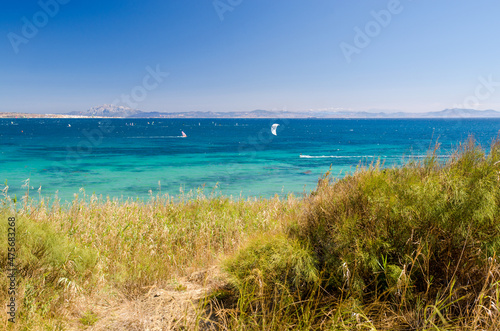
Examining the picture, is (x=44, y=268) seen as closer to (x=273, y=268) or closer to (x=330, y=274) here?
(x=273, y=268)

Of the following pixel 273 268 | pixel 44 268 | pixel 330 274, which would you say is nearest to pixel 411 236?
pixel 330 274

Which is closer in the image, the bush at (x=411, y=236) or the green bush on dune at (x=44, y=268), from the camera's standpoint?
the bush at (x=411, y=236)

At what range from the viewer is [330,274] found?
3477 mm

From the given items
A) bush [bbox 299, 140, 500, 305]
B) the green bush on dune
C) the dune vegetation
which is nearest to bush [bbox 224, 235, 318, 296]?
the dune vegetation

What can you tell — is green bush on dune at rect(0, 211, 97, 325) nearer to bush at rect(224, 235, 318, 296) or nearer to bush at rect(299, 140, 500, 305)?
bush at rect(224, 235, 318, 296)

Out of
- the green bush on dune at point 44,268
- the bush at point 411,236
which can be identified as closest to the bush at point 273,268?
the bush at point 411,236

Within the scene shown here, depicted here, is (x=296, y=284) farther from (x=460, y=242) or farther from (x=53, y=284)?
(x=53, y=284)

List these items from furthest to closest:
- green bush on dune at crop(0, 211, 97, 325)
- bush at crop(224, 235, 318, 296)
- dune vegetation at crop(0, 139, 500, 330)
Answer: green bush on dune at crop(0, 211, 97, 325)
bush at crop(224, 235, 318, 296)
dune vegetation at crop(0, 139, 500, 330)

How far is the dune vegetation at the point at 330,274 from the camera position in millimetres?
3121

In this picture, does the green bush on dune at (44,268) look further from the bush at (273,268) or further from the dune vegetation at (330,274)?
the bush at (273,268)

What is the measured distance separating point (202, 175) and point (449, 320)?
29425 millimetres

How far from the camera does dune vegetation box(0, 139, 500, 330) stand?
10.2ft

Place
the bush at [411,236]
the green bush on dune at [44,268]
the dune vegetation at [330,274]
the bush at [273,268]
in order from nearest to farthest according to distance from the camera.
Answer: the dune vegetation at [330,274] → the bush at [411,236] → the bush at [273,268] → the green bush on dune at [44,268]

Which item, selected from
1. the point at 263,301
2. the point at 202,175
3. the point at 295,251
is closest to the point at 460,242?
the point at 295,251
